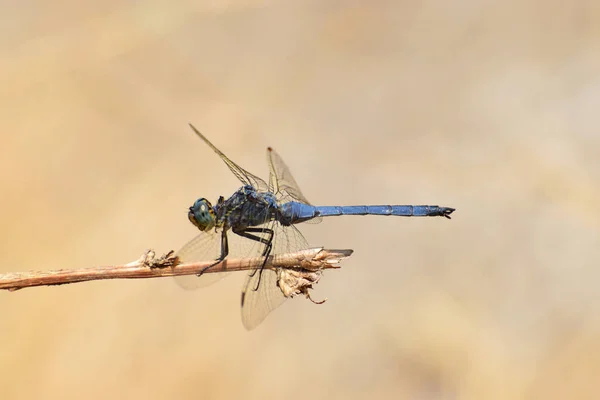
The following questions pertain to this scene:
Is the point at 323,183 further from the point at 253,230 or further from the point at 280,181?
the point at 253,230

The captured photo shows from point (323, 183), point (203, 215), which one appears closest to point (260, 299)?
point (203, 215)

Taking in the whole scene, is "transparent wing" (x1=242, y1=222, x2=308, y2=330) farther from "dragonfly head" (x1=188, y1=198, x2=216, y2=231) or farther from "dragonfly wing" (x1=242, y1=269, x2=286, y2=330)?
"dragonfly head" (x1=188, y1=198, x2=216, y2=231)

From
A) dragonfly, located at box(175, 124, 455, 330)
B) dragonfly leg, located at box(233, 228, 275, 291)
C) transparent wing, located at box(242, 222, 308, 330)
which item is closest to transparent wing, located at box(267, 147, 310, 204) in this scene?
dragonfly, located at box(175, 124, 455, 330)

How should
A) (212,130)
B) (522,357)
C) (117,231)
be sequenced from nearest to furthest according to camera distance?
(522,357), (117,231), (212,130)

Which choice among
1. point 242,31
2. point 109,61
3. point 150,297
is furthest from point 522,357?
point 109,61

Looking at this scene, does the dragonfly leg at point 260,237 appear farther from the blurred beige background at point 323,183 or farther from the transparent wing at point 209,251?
the blurred beige background at point 323,183

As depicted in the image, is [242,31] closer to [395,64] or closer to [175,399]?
[395,64]
